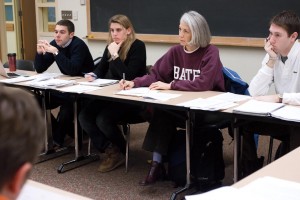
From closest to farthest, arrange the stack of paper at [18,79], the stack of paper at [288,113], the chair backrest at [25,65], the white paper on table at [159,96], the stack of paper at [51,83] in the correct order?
the stack of paper at [288,113] < the white paper on table at [159,96] < the stack of paper at [51,83] < the stack of paper at [18,79] < the chair backrest at [25,65]

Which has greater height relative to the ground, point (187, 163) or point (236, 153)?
point (236, 153)

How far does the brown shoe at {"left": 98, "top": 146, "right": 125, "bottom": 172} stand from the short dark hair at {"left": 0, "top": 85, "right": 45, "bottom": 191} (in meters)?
2.78

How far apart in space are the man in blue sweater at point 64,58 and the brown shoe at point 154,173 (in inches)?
40.9

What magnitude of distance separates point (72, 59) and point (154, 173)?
1.29m

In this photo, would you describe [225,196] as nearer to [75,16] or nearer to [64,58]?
[64,58]

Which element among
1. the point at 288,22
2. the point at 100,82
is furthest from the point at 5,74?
the point at 288,22

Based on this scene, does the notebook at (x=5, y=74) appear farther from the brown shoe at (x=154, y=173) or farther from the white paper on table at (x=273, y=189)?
the white paper on table at (x=273, y=189)

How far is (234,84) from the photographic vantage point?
9.82 feet

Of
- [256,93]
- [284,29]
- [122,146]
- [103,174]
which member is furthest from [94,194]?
[284,29]

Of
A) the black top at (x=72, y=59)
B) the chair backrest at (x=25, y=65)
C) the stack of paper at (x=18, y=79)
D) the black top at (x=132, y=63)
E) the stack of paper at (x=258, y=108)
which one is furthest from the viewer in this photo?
the chair backrest at (x=25, y=65)

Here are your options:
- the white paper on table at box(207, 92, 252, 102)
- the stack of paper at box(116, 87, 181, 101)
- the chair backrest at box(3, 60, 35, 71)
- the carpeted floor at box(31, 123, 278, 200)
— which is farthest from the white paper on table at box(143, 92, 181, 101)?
the chair backrest at box(3, 60, 35, 71)

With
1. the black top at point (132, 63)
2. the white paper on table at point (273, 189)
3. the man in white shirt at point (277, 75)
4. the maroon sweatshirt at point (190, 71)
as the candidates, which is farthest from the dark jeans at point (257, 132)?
the white paper on table at point (273, 189)

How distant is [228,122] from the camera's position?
282 centimetres

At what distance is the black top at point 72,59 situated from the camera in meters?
3.64
